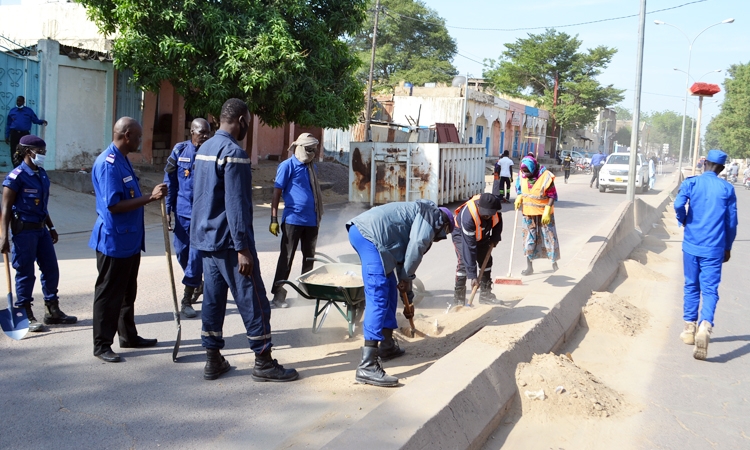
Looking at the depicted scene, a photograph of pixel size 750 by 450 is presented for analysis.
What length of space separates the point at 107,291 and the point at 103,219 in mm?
544

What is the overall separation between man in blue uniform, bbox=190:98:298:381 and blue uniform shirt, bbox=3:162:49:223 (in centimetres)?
195

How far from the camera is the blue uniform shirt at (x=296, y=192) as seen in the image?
276 inches

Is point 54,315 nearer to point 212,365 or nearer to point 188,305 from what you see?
point 188,305

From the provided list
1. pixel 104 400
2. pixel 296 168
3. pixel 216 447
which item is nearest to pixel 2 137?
pixel 296 168

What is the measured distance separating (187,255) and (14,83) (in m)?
10.2

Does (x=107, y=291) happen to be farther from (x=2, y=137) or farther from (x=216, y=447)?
(x=2, y=137)

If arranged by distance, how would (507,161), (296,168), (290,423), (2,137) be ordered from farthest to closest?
1. (507,161)
2. (2,137)
3. (296,168)
4. (290,423)

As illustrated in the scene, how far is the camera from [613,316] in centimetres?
744

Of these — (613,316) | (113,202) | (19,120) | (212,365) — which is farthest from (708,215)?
(19,120)

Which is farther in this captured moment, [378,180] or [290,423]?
[378,180]

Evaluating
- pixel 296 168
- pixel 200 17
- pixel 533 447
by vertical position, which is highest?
pixel 200 17

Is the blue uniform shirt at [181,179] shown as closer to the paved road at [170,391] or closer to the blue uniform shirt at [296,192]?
the blue uniform shirt at [296,192]

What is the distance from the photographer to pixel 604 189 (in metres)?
28.3

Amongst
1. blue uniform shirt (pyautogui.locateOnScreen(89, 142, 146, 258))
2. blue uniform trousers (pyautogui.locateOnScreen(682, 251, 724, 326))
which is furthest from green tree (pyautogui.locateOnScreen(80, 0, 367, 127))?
blue uniform trousers (pyautogui.locateOnScreen(682, 251, 724, 326))
